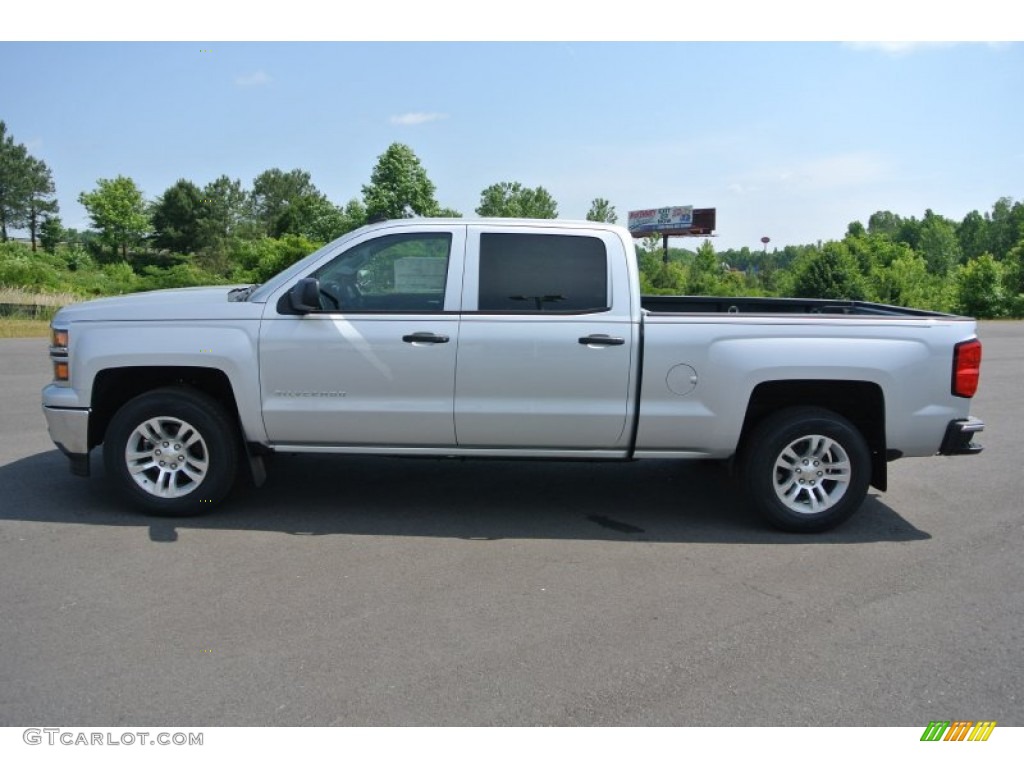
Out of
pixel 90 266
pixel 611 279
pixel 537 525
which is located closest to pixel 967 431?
pixel 611 279

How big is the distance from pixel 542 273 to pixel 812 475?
7.45 ft

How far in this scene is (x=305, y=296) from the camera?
5355mm

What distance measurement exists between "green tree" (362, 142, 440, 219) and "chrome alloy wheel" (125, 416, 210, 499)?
163 ft

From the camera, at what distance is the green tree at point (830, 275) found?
34938 mm

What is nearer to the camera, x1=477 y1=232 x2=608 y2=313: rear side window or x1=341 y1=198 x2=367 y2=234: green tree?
x1=477 y1=232 x2=608 y2=313: rear side window

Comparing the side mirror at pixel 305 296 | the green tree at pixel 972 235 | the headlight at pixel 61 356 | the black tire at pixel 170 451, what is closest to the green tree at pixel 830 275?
the side mirror at pixel 305 296

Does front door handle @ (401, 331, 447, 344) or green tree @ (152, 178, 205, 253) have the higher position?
green tree @ (152, 178, 205, 253)

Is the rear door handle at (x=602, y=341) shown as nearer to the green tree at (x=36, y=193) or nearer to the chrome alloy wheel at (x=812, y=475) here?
the chrome alloy wheel at (x=812, y=475)

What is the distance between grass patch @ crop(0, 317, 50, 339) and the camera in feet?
65.0

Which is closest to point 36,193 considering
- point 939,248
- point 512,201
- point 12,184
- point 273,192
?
point 12,184

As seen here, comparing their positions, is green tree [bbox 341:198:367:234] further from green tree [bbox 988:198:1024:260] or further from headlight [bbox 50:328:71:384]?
green tree [bbox 988:198:1024:260]

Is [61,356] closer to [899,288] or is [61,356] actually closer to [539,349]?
[539,349]
